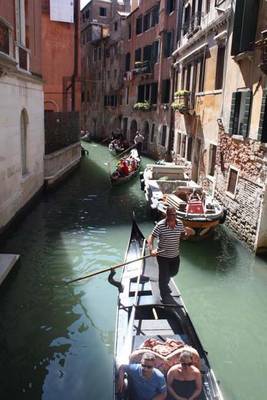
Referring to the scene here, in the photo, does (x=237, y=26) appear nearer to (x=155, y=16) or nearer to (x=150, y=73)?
(x=150, y=73)

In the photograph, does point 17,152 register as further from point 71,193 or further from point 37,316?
point 37,316

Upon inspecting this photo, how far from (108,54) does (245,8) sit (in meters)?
24.9

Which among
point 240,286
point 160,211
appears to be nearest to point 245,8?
Result: point 160,211

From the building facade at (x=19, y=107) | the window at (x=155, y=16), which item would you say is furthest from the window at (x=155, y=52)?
the building facade at (x=19, y=107)

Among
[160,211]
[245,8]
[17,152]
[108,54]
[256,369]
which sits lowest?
[256,369]

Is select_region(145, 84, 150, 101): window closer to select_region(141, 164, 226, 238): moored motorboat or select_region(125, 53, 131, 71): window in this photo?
select_region(125, 53, 131, 71): window

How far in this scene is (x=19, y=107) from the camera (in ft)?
31.6

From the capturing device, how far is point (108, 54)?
3178 cm

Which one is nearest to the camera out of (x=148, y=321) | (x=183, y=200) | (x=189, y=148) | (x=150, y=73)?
(x=148, y=321)

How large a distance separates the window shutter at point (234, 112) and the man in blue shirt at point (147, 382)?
7614 millimetres

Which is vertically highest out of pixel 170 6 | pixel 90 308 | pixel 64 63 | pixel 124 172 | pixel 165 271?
pixel 170 6

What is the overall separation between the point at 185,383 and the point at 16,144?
7.40m

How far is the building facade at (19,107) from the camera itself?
8.15 meters

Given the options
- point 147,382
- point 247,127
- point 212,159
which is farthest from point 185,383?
point 212,159
